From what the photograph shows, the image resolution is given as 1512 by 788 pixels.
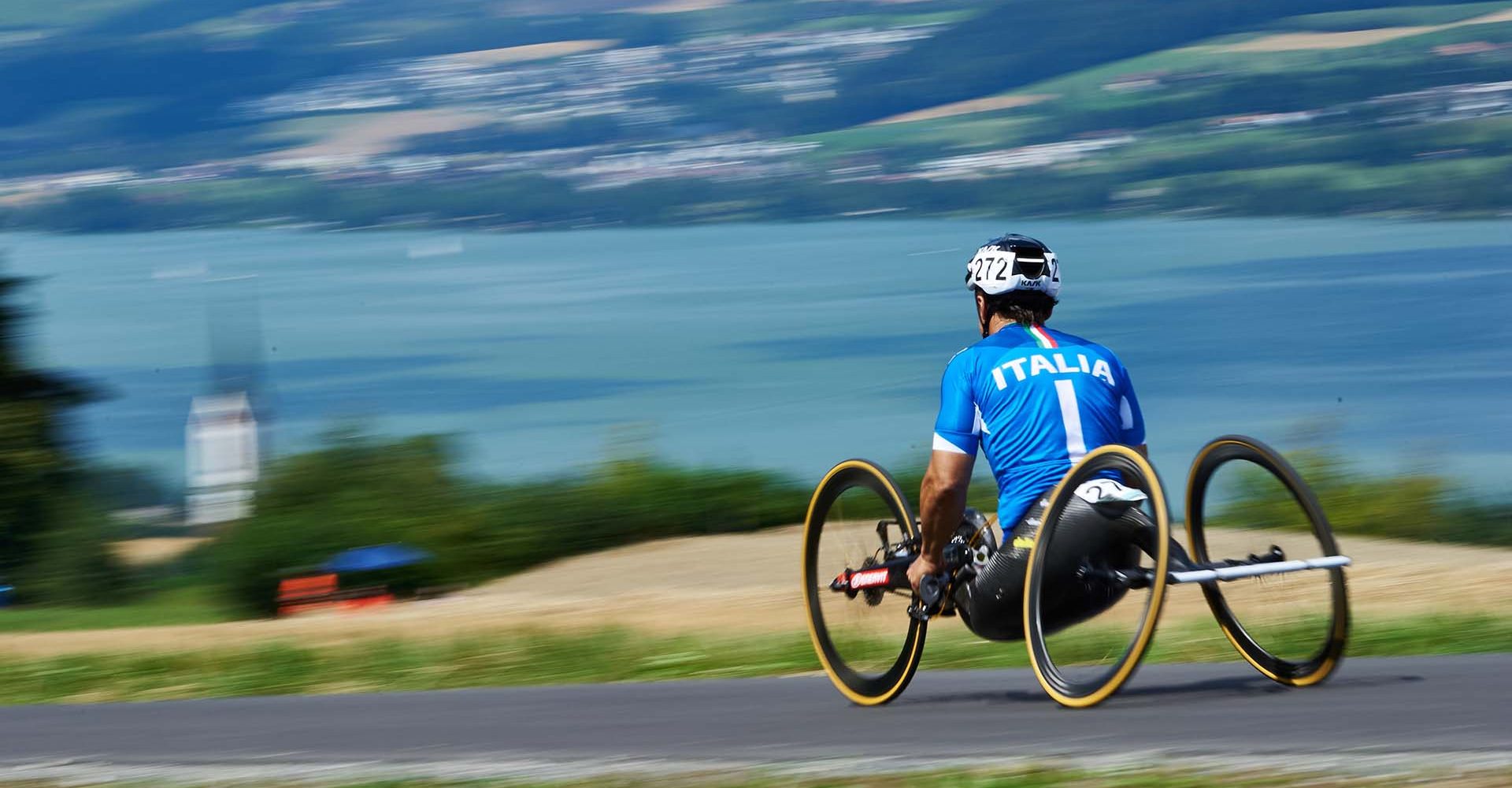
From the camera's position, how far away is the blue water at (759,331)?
37.1m

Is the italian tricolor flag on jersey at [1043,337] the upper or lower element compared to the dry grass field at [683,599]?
upper

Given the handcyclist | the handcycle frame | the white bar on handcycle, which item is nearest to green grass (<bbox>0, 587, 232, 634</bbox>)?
the handcycle frame

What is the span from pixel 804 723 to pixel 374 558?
1669 centimetres

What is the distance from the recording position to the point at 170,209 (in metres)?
132

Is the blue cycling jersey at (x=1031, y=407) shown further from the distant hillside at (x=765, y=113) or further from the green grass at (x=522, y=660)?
the distant hillside at (x=765, y=113)

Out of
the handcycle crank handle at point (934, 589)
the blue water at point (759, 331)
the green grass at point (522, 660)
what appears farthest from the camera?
the blue water at point (759, 331)

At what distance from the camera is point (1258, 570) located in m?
5.76

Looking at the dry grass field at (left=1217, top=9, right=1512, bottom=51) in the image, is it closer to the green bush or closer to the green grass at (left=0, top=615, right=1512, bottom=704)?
the green bush

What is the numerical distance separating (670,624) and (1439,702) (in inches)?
333

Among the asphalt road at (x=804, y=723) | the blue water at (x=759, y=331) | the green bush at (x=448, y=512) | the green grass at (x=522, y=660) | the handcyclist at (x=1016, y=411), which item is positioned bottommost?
the blue water at (x=759, y=331)

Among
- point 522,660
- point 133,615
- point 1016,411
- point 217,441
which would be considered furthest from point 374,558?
point 217,441

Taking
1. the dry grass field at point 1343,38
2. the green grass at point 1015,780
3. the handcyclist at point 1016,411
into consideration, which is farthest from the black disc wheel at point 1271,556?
the dry grass field at point 1343,38

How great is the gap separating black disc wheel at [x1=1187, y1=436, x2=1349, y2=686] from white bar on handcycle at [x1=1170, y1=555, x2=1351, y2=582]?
Answer: 10 cm

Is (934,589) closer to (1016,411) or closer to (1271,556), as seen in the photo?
(1016,411)
